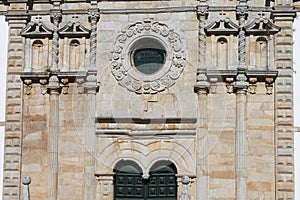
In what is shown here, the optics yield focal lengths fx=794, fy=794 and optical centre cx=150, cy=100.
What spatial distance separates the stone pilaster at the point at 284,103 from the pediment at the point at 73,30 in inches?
169

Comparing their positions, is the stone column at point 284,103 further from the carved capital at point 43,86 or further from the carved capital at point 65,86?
the carved capital at point 43,86

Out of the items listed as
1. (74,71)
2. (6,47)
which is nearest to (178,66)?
(74,71)

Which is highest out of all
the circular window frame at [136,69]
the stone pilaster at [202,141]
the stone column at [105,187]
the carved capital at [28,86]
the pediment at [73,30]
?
the pediment at [73,30]

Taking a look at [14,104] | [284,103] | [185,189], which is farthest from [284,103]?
[14,104]

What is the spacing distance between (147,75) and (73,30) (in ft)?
6.52

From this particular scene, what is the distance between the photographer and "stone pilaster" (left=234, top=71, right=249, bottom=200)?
675 inches

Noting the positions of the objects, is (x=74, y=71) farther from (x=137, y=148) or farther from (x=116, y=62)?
(x=137, y=148)

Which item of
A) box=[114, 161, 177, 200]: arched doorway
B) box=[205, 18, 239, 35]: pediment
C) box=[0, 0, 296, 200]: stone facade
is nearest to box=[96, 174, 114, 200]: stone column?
box=[0, 0, 296, 200]: stone facade

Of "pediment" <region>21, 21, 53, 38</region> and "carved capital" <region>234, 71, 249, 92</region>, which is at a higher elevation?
"pediment" <region>21, 21, 53, 38</region>

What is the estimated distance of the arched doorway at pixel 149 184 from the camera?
17734 millimetres

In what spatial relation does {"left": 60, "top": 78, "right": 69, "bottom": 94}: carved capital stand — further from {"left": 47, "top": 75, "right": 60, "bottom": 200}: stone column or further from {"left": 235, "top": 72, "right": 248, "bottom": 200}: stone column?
{"left": 235, "top": 72, "right": 248, "bottom": 200}: stone column

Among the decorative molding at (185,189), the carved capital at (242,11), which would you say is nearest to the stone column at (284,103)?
the carved capital at (242,11)

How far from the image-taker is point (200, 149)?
1741 centimetres

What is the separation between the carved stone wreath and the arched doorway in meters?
1.73
